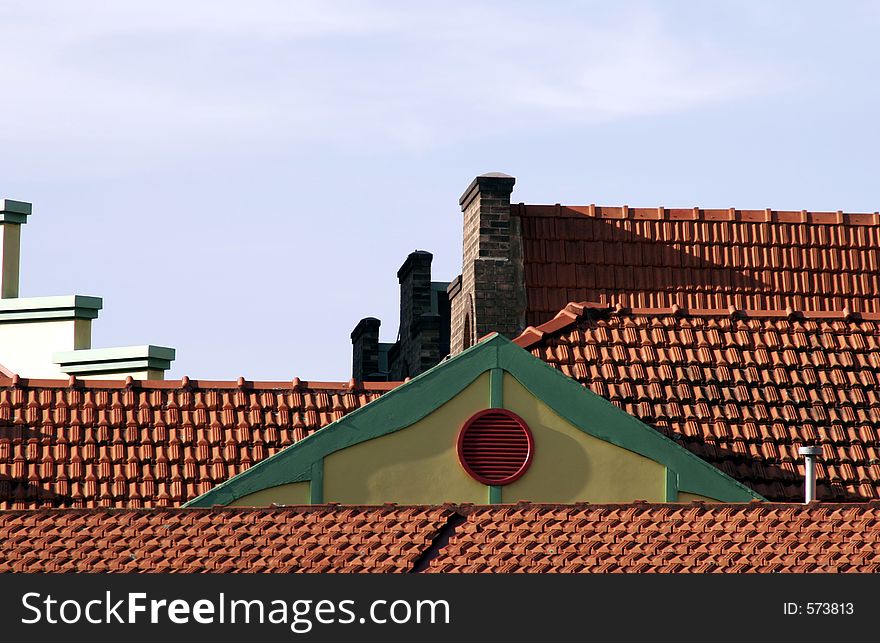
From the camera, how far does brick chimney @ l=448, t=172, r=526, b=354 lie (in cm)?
2991

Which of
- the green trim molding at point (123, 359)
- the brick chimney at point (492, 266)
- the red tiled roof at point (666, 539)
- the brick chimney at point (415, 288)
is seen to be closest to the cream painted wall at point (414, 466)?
the red tiled roof at point (666, 539)

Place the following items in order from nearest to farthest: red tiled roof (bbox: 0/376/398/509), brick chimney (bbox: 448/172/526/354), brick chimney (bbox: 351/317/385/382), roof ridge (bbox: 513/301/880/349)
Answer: red tiled roof (bbox: 0/376/398/509) < roof ridge (bbox: 513/301/880/349) < brick chimney (bbox: 448/172/526/354) < brick chimney (bbox: 351/317/385/382)

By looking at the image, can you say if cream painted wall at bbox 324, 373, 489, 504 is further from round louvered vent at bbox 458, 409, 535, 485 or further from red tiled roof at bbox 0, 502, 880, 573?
red tiled roof at bbox 0, 502, 880, 573

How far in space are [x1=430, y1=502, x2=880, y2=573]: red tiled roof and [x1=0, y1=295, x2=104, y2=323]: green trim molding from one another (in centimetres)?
1170

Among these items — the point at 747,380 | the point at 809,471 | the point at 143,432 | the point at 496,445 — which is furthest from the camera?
the point at 747,380

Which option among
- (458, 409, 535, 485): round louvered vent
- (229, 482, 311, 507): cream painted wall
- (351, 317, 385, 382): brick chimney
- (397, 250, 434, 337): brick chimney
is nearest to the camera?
(229, 482, 311, 507): cream painted wall

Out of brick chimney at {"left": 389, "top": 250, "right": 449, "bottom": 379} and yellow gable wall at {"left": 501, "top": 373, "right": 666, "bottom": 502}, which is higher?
brick chimney at {"left": 389, "top": 250, "right": 449, "bottom": 379}

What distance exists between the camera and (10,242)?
31797mm

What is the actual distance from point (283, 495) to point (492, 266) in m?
9.36

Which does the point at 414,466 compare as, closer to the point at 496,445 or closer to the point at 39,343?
the point at 496,445

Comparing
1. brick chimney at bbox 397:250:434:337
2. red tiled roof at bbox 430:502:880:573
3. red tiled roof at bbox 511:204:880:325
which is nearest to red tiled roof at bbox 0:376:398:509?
red tiled roof at bbox 430:502:880:573

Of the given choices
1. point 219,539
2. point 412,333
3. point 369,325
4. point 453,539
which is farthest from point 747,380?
point 369,325

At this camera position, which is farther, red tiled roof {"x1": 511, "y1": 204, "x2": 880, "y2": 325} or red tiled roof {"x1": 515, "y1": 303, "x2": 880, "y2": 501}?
red tiled roof {"x1": 511, "y1": 204, "x2": 880, "y2": 325}

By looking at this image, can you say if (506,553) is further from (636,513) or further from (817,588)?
A: (817,588)
